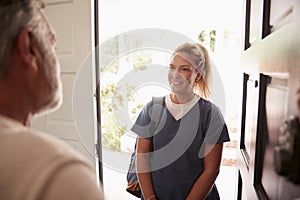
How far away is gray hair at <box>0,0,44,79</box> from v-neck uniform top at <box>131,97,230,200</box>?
2.72 ft

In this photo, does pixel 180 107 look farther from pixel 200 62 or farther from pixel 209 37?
pixel 209 37

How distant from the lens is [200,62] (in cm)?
127

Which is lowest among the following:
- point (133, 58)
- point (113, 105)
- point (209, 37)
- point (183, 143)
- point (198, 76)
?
point (183, 143)

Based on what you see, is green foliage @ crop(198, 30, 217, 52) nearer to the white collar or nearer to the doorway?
the doorway

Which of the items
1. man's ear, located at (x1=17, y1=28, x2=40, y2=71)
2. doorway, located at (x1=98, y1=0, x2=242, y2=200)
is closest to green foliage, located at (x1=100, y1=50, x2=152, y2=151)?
doorway, located at (x1=98, y1=0, x2=242, y2=200)

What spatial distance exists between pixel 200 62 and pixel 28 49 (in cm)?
89

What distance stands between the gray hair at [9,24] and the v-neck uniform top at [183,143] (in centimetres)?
83

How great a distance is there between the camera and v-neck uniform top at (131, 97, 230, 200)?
1.22m

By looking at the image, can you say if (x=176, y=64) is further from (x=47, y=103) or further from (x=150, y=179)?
(x=47, y=103)

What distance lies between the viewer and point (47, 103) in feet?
1.94

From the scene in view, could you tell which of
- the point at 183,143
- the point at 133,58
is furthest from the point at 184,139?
the point at 133,58

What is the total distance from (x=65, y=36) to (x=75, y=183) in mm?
1614

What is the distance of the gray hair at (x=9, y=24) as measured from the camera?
1.58 ft

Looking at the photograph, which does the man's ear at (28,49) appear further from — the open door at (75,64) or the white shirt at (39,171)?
the open door at (75,64)
